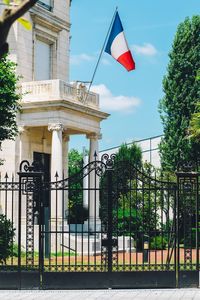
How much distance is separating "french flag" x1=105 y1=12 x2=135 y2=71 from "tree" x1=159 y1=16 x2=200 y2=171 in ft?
50.1

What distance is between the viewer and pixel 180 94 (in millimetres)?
36750

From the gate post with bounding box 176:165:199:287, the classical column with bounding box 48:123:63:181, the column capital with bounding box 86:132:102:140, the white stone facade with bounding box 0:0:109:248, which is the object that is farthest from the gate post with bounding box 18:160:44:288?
the column capital with bounding box 86:132:102:140

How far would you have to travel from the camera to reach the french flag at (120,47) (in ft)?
69.9

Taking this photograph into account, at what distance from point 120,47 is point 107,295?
10.2m

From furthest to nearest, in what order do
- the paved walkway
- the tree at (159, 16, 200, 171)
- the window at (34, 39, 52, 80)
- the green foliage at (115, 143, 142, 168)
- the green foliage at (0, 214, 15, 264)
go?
the green foliage at (115, 143, 142, 168) → the tree at (159, 16, 200, 171) → the window at (34, 39, 52, 80) → the green foliage at (0, 214, 15, 264) → the paved walkway

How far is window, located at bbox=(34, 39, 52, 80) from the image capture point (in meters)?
31.9

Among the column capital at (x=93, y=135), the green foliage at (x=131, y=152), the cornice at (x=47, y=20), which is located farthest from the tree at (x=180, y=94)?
the green foliage at (x=131, y=152)

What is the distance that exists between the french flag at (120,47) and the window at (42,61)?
1064 cm

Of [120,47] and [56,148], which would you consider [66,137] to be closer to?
[56,148]

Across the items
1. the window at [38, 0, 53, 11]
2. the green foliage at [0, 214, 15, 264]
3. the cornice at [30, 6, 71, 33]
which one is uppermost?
the window at [38, 0, 53, 11]

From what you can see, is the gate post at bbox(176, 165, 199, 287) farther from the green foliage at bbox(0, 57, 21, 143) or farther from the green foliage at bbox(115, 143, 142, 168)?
the green foliage at bbox(115, 143, 142, 168)

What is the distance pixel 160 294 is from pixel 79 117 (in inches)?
705

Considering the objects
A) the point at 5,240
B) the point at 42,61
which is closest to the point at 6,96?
the point at 5,240

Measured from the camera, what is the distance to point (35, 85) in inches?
1160
